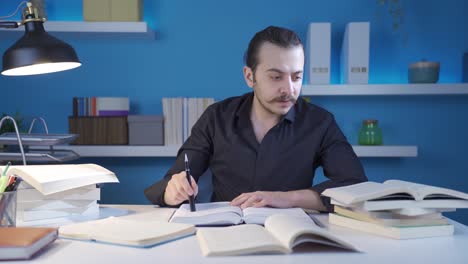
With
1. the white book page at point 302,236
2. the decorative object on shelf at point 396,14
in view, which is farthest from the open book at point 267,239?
the decorative object on shelf at point 396,14

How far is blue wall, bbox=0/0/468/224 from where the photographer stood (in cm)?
305

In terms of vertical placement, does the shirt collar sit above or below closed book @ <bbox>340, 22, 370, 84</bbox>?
below

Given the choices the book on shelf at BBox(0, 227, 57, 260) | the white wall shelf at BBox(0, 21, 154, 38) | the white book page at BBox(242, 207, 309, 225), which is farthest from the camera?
the white wall shelf at BBox(0, 21, 154, 38)

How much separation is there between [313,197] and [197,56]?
68.4 inches

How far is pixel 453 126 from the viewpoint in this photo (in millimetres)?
3064

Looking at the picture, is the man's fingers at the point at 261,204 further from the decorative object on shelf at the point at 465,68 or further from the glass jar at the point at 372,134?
the decorative object on shelf at the point at 465,68

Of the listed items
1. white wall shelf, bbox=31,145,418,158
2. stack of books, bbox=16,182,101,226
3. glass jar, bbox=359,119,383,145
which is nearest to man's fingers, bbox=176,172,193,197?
stack of books, bbox=16,182,101,226

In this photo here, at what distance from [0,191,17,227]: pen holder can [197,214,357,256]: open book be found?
0.44 metres

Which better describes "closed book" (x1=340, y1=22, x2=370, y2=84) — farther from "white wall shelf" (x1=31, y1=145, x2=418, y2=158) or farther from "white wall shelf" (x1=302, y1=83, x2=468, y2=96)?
"white wall shelf" (x1=31, y1=145, x2=418, y2=158)

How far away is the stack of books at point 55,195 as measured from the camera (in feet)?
4.26

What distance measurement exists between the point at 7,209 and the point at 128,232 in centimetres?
29

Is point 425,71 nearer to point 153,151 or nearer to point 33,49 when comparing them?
point 153,151

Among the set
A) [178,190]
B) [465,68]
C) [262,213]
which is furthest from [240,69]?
[262,213]

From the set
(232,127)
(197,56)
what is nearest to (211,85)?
(197,56)
